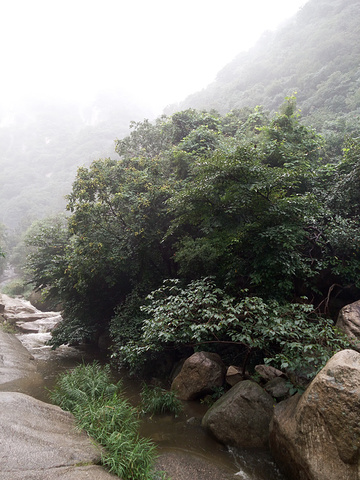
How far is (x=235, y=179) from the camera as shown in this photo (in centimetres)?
752

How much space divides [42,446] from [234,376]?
4.41m

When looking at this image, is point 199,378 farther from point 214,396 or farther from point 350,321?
point 350,321

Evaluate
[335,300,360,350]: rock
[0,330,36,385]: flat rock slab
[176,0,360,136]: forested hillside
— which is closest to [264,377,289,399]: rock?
[335,300,360,350]: rock

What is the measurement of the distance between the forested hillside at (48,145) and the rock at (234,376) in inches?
2506

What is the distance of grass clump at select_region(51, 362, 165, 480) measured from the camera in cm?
357

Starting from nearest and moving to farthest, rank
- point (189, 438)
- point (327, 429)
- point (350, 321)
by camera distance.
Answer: point (327, 429), point (189, 438), point (350, 321)

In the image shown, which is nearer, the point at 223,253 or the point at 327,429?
the point at 327,429

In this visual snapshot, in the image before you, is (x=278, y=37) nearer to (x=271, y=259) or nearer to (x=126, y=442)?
(x=271, y=259)

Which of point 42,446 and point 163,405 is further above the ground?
point 42,446

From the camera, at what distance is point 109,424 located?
14.1 feet

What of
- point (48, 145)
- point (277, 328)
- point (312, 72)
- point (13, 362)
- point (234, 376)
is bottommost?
point (234, 376)

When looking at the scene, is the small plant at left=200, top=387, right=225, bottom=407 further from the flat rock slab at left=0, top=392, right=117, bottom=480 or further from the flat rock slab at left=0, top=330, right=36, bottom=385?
the flat rock slab at left=0, top=330, right=36, bottom=385

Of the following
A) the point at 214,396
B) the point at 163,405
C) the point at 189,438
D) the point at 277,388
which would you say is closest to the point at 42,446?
the point at 189,438

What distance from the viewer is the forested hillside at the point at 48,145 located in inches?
3108
